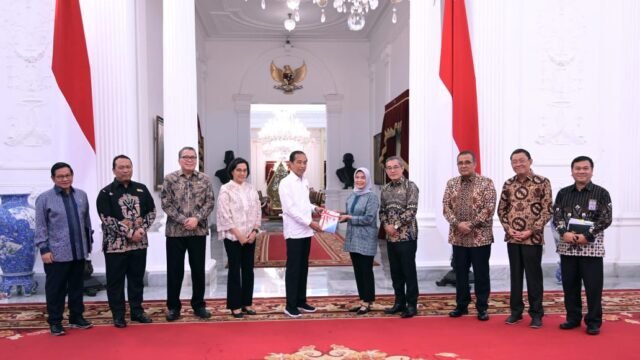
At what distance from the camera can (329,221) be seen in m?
4.01

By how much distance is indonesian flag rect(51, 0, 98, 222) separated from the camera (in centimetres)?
459

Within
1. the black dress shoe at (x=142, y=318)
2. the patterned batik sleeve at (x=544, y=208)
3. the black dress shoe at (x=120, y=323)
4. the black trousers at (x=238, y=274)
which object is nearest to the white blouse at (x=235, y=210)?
the black trousers at (x=238, y=274)

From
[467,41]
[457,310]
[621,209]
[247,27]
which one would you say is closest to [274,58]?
[247,27]

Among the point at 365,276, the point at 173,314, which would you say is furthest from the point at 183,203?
the point at 365,276

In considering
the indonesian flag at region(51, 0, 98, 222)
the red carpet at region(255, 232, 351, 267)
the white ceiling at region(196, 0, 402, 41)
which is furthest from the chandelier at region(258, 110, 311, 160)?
the indonesian flag at region(51, 0, 98, 222)

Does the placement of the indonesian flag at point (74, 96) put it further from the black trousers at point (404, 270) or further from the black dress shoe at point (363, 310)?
the black trousers at point (404, 270)

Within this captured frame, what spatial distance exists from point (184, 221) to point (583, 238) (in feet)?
9.57

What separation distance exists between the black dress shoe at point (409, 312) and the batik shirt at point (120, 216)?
7.04 feet

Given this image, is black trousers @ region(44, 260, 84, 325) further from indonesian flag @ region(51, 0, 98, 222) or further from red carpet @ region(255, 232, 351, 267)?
red carpet @ region(255, 232, 351, 267)

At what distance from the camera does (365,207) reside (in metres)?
4.00

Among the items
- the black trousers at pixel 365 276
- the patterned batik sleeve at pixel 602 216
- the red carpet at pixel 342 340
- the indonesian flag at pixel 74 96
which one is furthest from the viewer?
the indonesian flag at pixel 74 96

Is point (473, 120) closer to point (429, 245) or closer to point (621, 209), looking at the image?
point (429, 245)

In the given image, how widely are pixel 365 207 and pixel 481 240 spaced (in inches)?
37.0

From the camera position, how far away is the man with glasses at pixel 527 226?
3.67 metres
